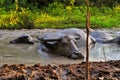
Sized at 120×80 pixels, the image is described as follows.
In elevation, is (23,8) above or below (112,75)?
below

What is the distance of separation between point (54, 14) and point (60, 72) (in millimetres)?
12236

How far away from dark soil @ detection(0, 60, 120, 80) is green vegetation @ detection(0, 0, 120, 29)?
8.56 meters

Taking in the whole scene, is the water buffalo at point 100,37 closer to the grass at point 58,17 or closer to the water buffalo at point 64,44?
the water buffalo at point 64,44

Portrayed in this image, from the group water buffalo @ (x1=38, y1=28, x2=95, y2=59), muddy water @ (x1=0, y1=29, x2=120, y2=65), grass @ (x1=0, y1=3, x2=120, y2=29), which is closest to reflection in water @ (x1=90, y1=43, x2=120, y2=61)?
muddy water @ (x1=0, y1=29, x2=120, y2=65)

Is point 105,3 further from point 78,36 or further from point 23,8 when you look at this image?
point 78,36

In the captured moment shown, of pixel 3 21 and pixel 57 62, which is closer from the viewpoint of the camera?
pixel 57 62

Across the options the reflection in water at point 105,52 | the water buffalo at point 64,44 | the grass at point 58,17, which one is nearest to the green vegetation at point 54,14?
the grass at point 58,17

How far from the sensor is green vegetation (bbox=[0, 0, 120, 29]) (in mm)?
15781

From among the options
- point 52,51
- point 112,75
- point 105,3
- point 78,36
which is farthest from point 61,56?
point 105,3

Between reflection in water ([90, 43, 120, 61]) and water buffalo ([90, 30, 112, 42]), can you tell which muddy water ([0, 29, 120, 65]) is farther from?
water buffalo ([90, 30, 112, 42])

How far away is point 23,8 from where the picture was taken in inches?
749

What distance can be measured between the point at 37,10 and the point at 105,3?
12.4 ft

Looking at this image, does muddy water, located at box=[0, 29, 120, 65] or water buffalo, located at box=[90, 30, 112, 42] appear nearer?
muddy water, located at box=[0, 29, 120, 65]

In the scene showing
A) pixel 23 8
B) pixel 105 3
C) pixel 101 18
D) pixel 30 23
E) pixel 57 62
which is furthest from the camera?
pixel 105 3
